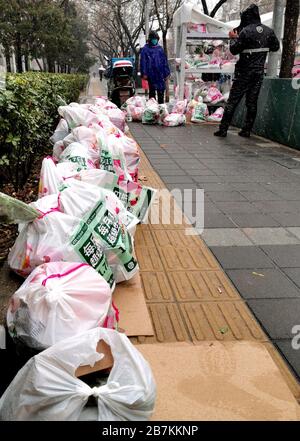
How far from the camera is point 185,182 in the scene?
234 inches

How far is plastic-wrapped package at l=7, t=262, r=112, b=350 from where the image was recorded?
1.99 m

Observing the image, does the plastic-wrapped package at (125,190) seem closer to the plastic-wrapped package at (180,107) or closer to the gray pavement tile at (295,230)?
the gray pavement tile at (295,230)

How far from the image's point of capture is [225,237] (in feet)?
13.4

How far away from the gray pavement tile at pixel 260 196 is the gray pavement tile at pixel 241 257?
59.8 inches

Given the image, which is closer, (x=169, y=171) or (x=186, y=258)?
(x=186, y=258)

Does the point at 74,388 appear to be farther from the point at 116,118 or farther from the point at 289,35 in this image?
the point at 289,35

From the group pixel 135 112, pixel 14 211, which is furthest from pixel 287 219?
pixel 135 112

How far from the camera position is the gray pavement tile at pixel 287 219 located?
439cm

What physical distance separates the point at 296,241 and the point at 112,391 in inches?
111

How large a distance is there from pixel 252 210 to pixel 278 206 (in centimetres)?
35

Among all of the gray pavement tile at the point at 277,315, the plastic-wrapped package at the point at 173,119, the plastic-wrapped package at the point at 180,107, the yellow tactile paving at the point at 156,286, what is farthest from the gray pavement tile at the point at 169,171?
the plastic-wrapped package at the point at 180,107

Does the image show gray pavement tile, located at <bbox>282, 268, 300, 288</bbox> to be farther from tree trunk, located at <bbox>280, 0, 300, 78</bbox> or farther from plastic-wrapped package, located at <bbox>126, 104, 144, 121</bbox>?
plastic-wrapped package, located at <bbox>126, 104, 144, 121</bbox>
